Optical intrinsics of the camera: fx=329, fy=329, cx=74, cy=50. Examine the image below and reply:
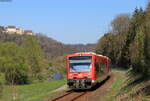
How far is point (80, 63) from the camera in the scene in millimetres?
25047

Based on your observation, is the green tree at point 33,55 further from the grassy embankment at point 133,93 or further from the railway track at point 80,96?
the grassy embankment at point 133,93

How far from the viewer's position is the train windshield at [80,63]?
81.9 ft

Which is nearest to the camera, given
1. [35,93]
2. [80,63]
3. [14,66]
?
[80,63]

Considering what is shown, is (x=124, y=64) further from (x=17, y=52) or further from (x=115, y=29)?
(x=17, y=52)

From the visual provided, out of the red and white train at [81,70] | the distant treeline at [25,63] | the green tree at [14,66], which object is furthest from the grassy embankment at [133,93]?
the green tree at [14,66]

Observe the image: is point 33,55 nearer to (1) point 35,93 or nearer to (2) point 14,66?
(2) point 14,66

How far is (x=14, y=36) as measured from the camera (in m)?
175

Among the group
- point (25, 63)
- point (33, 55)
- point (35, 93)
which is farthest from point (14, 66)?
point (35, 93)

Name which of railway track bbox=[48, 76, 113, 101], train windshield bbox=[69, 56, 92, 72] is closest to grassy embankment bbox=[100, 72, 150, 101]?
railway track bbox=[48, 76, 113, 101]

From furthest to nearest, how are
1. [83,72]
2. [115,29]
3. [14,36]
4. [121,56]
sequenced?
1. [14,36]
2. [115,29]
3. [121,56]
4. [83,72]

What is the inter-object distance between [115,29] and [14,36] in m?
99.5

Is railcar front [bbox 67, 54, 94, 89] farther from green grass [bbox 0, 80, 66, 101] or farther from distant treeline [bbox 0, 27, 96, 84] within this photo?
distant treeline [bbox 0, 27, 96, 84]

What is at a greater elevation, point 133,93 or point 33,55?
point 33,55

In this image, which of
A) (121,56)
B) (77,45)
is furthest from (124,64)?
(77,45)
